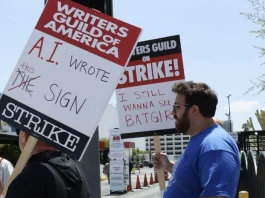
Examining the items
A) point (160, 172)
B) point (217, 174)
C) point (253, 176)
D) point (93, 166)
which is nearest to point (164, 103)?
point (160, 172)

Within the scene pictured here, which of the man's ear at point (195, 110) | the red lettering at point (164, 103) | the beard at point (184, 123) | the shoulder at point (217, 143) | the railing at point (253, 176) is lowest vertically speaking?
the railing at point (253, 176)

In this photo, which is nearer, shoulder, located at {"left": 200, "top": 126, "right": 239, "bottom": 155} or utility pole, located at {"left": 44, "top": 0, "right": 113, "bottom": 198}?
shoulder, located at {"left": 200, "top": 126, "right": 239, "bottom": 155}

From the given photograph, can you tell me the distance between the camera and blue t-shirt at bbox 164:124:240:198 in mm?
A: 2924

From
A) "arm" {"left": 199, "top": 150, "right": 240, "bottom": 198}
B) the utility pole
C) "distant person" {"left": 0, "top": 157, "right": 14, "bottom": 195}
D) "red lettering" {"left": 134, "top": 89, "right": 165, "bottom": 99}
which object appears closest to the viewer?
"arm" {"left": 199, "top": 150, "right": 240, "bottom": 198}

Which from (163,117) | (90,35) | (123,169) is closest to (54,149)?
(90,35)

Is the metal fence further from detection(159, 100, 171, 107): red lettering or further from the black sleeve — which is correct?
the black sleeve

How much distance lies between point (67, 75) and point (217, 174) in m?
1.12

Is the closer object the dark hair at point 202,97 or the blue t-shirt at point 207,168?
the blue t-shirt at point 207,168

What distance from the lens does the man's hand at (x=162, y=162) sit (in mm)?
4629

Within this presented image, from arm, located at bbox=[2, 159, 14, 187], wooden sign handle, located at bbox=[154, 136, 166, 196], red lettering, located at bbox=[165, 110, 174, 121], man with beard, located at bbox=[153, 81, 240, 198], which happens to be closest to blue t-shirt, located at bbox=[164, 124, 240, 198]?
man with beard, located at bbox=[153, 81, 240, 198]

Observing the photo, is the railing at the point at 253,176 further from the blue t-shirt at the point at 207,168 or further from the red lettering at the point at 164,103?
the blue t-shirt at the point at 207,168

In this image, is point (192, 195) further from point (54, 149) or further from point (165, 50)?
point (165, 50)

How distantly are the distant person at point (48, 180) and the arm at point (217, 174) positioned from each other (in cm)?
66

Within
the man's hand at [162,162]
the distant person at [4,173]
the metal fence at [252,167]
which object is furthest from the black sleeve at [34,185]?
the metal fence at [252,167]
